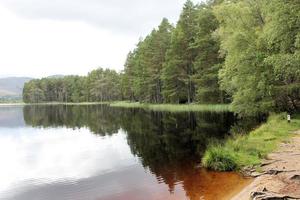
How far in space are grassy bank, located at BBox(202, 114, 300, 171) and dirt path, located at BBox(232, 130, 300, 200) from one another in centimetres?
71

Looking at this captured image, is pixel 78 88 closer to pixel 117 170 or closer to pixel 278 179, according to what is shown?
pixel 117 170

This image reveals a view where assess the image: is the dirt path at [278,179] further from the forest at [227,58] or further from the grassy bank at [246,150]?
the forest at [227,58]

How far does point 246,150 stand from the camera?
53.7 feet

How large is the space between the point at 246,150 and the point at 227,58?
1670 cm

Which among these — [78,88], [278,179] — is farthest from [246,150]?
[78,88]

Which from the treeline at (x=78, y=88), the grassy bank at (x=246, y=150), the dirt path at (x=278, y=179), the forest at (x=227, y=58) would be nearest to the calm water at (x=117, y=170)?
the grassy bank at (x=246, y=150)

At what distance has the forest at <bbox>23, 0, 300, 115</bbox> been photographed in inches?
757

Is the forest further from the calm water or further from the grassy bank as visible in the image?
the calm water

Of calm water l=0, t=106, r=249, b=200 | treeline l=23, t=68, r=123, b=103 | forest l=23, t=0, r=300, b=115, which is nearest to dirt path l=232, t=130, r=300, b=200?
calm water l=0, t=106, r=249, b=200

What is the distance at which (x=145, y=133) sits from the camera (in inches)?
1218

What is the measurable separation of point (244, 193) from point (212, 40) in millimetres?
42217

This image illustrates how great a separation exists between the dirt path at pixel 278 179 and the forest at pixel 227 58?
489 centimetres

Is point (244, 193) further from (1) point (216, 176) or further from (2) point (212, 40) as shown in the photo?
(2) point (212, 40)

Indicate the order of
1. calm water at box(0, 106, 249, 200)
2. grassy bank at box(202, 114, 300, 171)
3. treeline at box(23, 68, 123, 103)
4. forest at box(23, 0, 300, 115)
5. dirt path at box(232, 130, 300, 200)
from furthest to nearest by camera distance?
treeline at box(23, 68, 123, 103) < forest at box(23, 0, 300, 115) < grassy bank at box(202, 114, 300, 171) < calm water at box(0, 106, 249, 200) < dirt path at box(232, 130, 300, 200)
